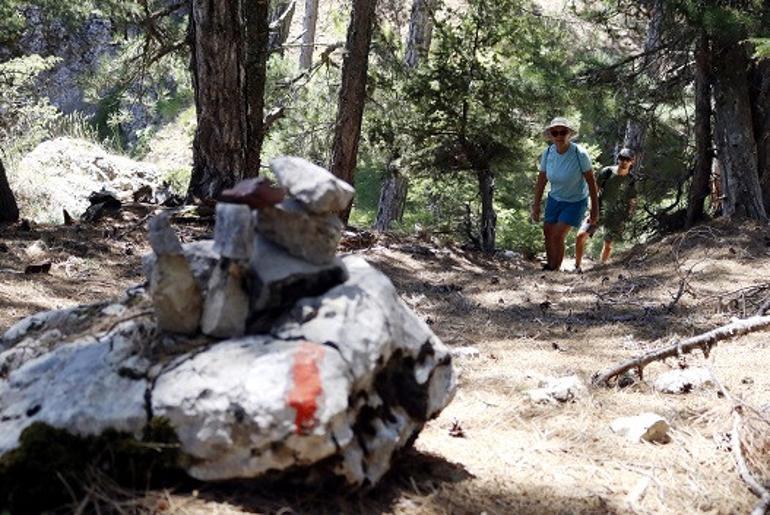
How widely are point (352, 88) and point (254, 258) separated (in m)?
7.08

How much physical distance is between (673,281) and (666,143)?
15.3 feet

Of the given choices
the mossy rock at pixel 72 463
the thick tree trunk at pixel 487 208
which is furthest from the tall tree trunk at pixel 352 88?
the mossy rock at pixel 72 463

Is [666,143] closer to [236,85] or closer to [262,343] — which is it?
[236,85]

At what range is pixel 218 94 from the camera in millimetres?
7820

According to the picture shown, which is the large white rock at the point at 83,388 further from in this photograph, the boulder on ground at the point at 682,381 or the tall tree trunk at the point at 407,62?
the tall tree trunk at the point at 407,62

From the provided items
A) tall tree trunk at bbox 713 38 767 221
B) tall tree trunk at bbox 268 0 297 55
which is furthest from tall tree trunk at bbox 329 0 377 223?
tall tree trunk at bbox 713 38 767 221

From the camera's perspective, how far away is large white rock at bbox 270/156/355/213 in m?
2.82

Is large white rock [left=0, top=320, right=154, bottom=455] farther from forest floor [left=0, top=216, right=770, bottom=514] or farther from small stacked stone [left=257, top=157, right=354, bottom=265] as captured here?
small stacked stone [left=257, top=157, right=354, bottom=265]

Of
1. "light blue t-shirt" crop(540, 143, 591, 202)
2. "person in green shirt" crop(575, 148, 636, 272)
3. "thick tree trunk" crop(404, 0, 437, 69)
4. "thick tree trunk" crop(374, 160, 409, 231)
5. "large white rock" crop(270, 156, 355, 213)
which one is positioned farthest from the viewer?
"thick tree trunk" crop(374, 160, 409, 231)

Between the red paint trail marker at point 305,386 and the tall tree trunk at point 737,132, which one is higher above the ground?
the tall tree trunk at point 737,132

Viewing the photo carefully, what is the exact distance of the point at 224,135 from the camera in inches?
314

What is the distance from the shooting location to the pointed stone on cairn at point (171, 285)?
268 cm

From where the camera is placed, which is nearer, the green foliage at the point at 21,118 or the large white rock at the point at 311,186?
the large white rock at the point at 311,186

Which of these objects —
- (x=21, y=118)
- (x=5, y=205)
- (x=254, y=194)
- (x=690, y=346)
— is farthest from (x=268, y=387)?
(x=21, y=118)
